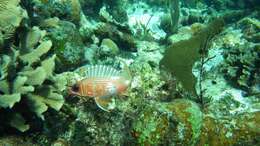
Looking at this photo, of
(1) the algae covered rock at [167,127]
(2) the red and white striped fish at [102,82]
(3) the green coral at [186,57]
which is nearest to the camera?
(2) the red and white striped fish at [102,82]

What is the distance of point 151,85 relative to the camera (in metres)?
4.38

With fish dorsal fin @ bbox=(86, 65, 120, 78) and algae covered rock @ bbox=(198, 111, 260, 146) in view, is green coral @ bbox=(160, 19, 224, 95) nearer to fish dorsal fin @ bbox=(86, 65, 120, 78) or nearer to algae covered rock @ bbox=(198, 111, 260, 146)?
algae covered rock @ bbox=(198, 111, 260, 146)

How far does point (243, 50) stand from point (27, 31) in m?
3.68

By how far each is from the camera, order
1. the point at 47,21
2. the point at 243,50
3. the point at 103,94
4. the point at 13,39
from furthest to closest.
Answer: the point at 243,50
the point at 47,21
the point at 13,39
the point at 103,94

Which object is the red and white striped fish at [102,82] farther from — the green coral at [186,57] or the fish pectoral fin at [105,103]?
the green coral at [186,57]

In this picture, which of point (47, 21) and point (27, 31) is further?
point (47, 21)

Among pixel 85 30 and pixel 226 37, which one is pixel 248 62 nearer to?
pixel 226 37

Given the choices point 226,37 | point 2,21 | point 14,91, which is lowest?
point 226,37

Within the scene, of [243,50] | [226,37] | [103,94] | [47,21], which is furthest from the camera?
[226,37]

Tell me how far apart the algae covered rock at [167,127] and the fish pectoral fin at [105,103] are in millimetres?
346

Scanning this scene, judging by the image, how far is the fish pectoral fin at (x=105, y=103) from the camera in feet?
11.5

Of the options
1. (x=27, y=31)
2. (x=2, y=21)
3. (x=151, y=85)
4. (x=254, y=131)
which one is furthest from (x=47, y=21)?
(x=254, y=131)

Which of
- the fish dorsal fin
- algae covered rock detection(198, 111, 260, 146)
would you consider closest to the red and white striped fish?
the fish dorsal fin

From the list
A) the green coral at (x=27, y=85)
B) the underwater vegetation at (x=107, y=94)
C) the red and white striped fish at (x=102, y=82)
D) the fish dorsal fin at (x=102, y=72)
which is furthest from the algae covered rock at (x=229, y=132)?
the green coral at (x=27, y=85)
